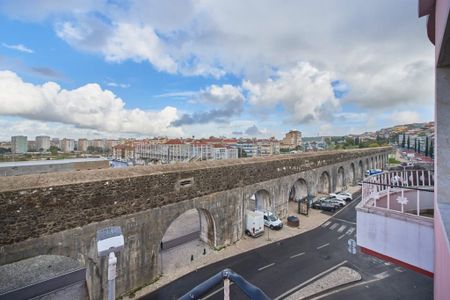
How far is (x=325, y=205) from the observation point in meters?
24.5

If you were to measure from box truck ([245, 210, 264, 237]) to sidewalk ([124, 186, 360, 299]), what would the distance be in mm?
379

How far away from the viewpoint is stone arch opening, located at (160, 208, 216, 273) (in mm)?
13883

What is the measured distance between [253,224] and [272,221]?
271 cm

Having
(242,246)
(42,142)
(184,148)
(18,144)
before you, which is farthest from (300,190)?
(42,142)

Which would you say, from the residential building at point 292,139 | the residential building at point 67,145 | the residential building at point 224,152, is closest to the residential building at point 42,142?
the residential building at point 67,145

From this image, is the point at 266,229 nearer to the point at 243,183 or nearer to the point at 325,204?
the point at 243,183

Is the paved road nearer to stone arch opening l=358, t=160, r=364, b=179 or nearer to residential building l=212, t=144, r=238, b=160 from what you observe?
stone arch opening l=358, t=160, r=364, b=179

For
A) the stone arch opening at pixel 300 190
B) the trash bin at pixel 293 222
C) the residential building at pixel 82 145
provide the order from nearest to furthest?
the trash bin at pixel 293 222 < the stone arch opening at pixel 300 190 < the residential building at pixel 82 145

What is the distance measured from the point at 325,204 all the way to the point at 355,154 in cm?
1924

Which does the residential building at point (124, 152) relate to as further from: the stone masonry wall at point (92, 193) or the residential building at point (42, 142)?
the stone masonry wall at point (92, 193)

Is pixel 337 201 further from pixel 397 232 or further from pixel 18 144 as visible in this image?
pixel 18 144

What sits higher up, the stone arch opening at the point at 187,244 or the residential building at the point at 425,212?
the residential building at the point at 425,212

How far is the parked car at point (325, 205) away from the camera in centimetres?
2431

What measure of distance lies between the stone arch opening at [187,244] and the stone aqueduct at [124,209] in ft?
0.45
